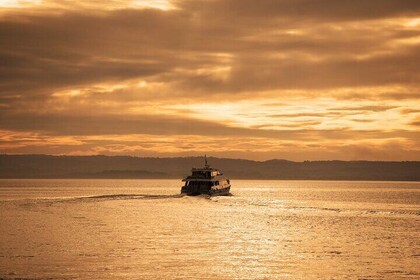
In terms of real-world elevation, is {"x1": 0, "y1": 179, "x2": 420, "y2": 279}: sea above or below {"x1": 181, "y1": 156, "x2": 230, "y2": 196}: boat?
below

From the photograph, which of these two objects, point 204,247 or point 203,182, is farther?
point 203,182

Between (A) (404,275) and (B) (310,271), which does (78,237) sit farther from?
(A) (404,275)

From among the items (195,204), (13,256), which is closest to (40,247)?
(13,256)

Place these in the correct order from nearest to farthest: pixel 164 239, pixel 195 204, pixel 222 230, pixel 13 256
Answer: pixel 13 256
pixel 164 239
pixel 222 230
pixel 195 204

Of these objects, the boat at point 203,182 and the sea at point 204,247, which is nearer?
the sea at point 204,247

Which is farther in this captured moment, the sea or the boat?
the boat

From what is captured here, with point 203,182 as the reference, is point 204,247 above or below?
below

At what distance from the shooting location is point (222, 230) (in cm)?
7794

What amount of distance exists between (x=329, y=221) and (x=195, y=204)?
42403mm

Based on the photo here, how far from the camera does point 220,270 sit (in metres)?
46.2

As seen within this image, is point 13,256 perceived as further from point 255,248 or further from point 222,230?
point 222,230

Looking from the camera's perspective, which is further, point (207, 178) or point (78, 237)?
point (207, 178)

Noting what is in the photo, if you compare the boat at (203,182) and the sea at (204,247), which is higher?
the boat at (203,182)

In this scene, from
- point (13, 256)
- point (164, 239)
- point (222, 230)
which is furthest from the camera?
point (222, 230)
